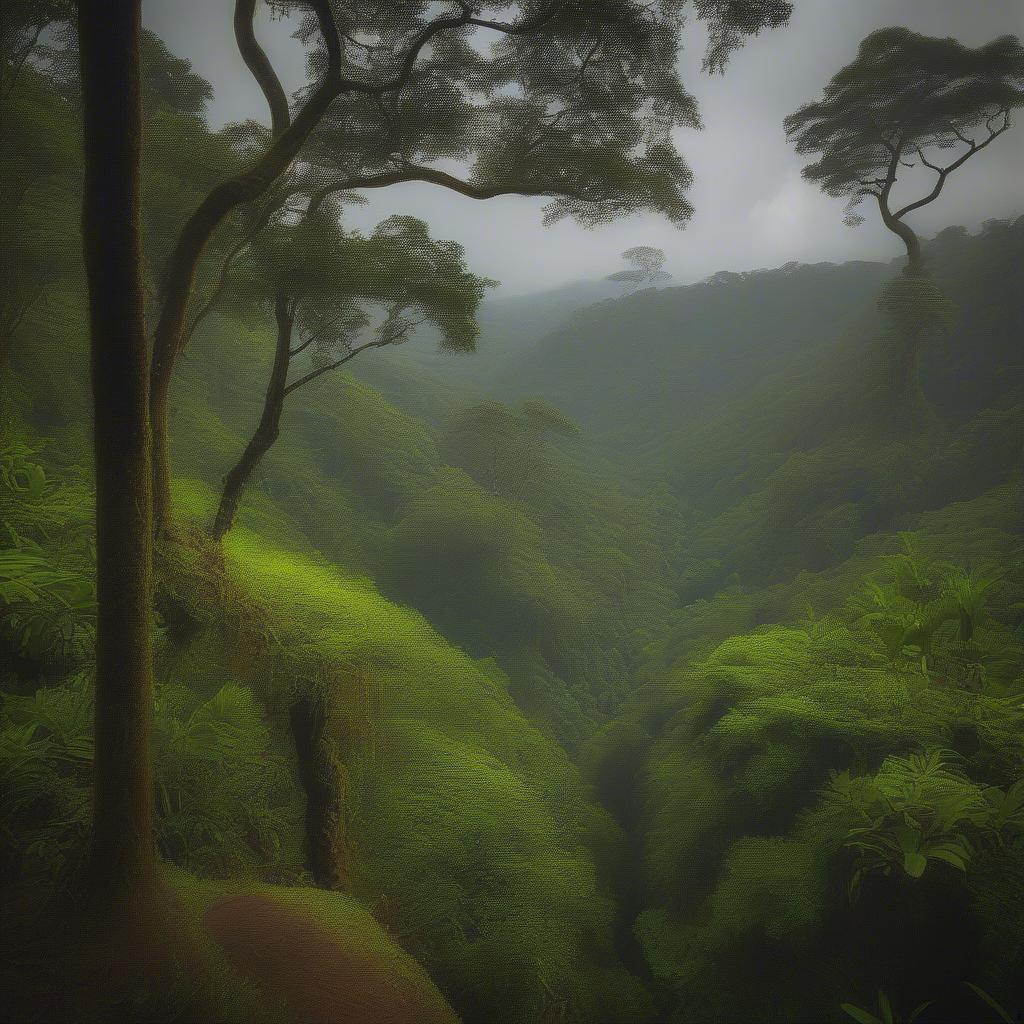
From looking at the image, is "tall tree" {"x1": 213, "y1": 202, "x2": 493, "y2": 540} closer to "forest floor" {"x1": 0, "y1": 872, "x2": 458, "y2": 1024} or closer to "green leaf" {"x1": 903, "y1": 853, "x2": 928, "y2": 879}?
"forest floor" {"x1": 0, "y1": 872, "x2": 458, "y2": 1024}

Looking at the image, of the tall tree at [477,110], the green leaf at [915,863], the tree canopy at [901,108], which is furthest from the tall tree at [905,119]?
the green leaf at [915,863]

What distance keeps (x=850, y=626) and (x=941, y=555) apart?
7.75 ft

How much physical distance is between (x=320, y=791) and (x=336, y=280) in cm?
440

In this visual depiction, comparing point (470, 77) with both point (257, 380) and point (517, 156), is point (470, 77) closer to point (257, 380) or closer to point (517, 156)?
point (517, 156)

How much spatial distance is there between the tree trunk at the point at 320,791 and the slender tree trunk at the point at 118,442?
66.3 inches

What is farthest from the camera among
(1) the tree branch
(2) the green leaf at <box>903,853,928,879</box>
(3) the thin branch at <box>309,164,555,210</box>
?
(3) the thin branch at <box>309,164,555,210</box>

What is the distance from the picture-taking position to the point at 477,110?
164 inches

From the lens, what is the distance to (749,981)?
4191 millimetres

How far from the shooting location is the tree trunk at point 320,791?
3.91 metres

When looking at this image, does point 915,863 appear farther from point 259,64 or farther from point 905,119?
point 905,119

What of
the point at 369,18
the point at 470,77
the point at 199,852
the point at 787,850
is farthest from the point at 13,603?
the point at 787,850

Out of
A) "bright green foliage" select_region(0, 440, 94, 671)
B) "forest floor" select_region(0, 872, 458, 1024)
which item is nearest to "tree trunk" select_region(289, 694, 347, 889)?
"forest floor" select_region(0, 872, 458, 1024)

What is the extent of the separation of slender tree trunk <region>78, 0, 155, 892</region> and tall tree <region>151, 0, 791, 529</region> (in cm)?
133

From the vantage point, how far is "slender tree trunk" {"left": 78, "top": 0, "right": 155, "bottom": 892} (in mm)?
1919
